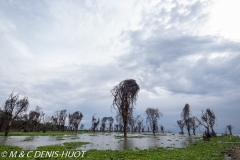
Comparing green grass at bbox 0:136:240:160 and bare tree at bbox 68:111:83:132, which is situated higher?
bare tree at bbox 68:111:83:132

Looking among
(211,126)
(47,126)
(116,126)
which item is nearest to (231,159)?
(211,126)

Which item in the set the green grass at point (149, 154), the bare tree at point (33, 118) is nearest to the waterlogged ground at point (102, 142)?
the green grass at point (149, 154)

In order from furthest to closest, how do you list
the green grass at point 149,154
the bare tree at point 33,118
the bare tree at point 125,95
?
the bare tree at point 33,118
the bare tree at point 125,95
the green grass at point 149,154

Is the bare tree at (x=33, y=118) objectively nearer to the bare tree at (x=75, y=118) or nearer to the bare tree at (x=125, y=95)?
the bare tree at (x=75, y=118)

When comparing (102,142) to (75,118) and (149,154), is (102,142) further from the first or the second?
(75,118)

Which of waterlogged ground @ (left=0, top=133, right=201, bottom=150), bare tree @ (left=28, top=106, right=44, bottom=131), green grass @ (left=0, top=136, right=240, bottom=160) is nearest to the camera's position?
green grass @ (left=0, top=136, right=240, bottom=160)

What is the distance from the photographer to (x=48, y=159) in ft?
38.8

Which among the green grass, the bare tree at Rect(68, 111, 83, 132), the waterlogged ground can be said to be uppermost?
the bare tree at Rect(68, 111, 83, 132)

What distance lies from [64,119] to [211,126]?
86.0 metres

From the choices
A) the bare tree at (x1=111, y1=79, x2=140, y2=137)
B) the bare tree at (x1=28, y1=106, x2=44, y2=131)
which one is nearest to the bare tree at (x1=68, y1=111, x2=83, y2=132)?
the bare tree at (x1=28, y1=106, x2=44, y2=131)

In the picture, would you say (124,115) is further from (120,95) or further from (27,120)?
(27,120)

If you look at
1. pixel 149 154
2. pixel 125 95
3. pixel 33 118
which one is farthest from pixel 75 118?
pixel 149 154

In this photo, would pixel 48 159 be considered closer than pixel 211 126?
Yes

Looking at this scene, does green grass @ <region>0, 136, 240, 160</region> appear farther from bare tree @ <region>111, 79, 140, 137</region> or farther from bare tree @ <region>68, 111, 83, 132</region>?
bare tree @ <region>68, 111, 83, 132</region>
